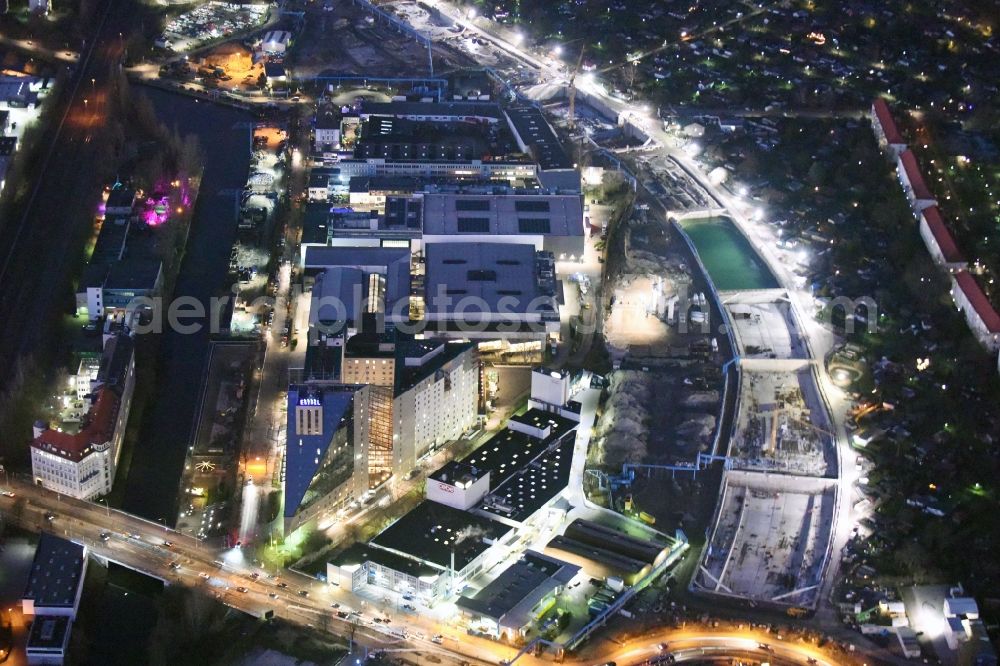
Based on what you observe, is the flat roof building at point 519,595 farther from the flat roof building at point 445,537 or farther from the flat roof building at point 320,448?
the flat roof building at point 320,448

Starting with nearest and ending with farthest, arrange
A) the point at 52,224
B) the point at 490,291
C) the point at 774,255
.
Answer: the point at 490,291 < the point at 774,255 < the point at 52,224

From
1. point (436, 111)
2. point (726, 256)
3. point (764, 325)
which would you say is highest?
point (436, 111)

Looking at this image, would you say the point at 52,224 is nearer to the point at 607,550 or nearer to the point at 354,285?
the point at 354,285

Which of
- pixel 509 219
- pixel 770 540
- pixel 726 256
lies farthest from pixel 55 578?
pixel 726 256

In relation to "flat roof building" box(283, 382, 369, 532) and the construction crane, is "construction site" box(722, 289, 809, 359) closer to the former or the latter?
"flat roof building" box(283, 382, 369, 532)

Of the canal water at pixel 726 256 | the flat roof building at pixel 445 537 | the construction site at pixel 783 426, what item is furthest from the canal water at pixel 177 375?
the canal water at pixel 726 256

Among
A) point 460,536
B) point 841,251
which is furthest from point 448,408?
point 841,251
